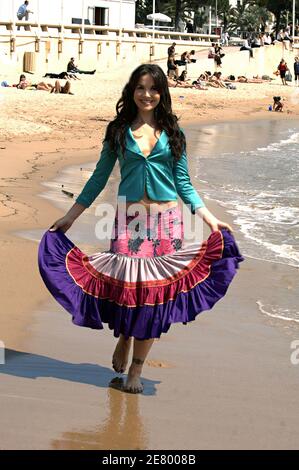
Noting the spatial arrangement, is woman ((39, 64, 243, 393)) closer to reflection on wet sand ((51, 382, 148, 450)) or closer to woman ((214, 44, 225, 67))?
reflection on wet sand ((51, 382, 148, 450))

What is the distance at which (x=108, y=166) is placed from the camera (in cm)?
505

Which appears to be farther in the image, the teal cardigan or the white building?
the white building

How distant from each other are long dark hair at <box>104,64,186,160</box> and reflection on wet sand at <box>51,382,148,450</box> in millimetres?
1262

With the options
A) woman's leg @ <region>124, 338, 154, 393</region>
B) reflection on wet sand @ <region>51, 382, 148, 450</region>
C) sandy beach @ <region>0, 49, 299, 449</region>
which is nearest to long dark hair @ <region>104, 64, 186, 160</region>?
woman's leg @ <region>124, 338, 154, 393</region>

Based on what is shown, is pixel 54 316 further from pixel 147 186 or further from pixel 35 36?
pixel 35 36

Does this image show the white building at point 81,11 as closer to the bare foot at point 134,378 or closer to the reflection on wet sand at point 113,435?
the bare foot at point 134,378

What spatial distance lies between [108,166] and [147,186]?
231 mm

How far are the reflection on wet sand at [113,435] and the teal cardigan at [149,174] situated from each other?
3.41 ft

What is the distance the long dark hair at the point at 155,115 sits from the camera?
4.98 m

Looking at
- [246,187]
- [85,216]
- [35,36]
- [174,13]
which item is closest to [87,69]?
[35,36]

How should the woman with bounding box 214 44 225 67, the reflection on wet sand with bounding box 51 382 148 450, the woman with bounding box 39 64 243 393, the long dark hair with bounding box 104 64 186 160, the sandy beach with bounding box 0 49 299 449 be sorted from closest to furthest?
1. the reflection on wet sand with bounding box 51 382 148 450
2. the sandy beach with bounding box 0 49 299 449
3. the woman with bounding box 39 64 243 393
4. the long dark hair with bounding box 104 64 186 160
5. the woman with bounding box 214 44 225 67

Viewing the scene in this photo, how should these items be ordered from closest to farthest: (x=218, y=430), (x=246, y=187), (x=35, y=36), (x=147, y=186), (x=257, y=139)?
(x=218, y=430), (x=147, y=186), (x=246, y=187), (x=257, y=139), (x=35, y=36)

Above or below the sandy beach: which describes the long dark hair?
above

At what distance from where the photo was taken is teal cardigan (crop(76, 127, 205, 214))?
498cm
